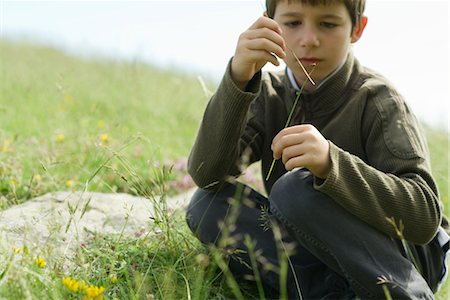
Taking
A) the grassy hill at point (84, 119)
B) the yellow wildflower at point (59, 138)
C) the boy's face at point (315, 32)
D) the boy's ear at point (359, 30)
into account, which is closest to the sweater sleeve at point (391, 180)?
the boy's face at point (315, 32)

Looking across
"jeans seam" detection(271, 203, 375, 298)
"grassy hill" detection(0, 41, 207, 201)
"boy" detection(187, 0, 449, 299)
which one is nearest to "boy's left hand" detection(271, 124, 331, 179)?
"boy" detection(187, 0, 449, 299)

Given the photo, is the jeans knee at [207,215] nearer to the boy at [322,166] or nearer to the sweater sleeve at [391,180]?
the boy at [322,166]

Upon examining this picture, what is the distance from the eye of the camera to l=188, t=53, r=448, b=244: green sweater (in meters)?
2.55

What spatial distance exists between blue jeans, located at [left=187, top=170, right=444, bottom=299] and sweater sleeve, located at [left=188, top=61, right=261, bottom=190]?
122 mm

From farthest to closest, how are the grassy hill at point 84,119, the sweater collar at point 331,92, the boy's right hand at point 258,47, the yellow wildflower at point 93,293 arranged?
1. the grassy hill at point 84,119
2. the sweater collar at point 331,92
3. the boy's right hand at point 258,47
4. the yellow wildflower at point 93,293

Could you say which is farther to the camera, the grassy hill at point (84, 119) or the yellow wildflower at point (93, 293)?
the grassy hill at point (84, 119)

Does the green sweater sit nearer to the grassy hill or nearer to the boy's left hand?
the boy's left hand

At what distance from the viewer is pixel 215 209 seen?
302 centimetres

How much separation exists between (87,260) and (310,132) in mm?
1033

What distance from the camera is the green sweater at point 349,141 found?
2.55 m

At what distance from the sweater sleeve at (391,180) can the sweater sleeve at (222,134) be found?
482mm

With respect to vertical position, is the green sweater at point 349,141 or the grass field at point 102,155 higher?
the green sweater at point 349,141

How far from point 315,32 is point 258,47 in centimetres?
31

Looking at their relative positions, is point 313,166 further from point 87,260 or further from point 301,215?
point 87,260
